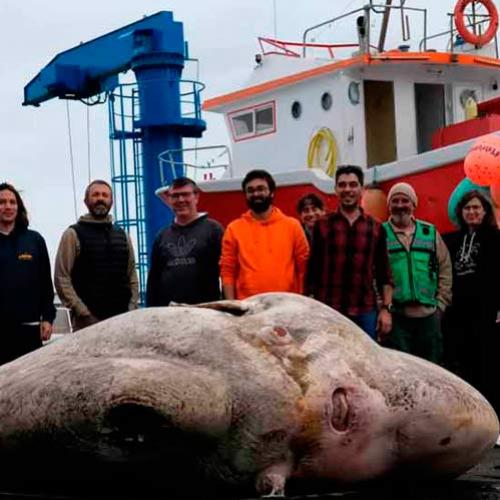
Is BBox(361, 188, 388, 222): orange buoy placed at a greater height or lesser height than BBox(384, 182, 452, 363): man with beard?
greater

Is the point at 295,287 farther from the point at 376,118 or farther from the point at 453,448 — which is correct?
the point at 376,118

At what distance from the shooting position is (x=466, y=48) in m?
15.8

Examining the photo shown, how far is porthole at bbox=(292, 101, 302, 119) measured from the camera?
588 inches

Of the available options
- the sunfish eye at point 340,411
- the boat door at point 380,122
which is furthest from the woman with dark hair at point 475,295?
the boat door at point 380,122

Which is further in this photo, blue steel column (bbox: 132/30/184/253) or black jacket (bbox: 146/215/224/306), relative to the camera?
blue steel column (bbox: 132/30/184/253)

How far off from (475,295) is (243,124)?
8545 mm

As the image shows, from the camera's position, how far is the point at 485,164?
30.8ft

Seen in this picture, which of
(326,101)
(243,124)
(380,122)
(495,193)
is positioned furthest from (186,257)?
(243,124)

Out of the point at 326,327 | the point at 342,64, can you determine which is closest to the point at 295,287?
the point at 326,327

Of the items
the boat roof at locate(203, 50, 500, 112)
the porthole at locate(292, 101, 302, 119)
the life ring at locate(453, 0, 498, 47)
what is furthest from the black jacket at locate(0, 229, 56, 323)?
the life ring at locate(453, 0, 498, 47)

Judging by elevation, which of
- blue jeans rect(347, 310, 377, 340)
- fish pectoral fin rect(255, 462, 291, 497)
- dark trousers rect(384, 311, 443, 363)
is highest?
blue jeans rect(347, 310, 377, 340)

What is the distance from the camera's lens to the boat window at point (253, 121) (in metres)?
15.4

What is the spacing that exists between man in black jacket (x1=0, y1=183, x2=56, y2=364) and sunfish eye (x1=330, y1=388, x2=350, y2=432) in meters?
3.15

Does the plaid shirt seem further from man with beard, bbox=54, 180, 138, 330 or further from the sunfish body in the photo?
the sunfish body
